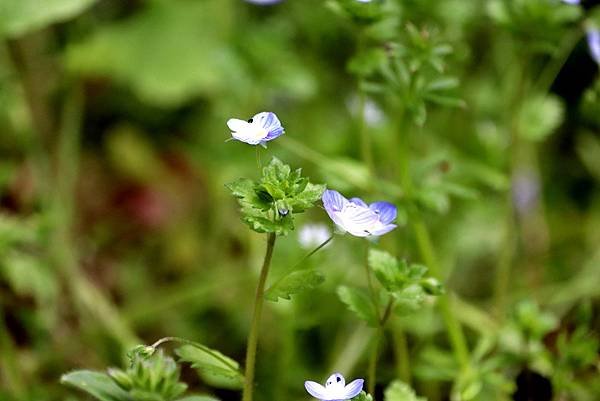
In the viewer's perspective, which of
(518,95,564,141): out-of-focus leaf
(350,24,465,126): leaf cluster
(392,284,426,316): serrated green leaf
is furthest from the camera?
(518,95,564,141): out-of-focus leaf

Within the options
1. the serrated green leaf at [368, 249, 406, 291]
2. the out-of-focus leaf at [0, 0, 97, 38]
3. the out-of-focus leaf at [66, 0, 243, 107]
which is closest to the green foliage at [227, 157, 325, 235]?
the serrated green leaf at [368, 249, 406, 291]

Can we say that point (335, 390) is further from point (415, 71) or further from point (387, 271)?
point (415, 71)

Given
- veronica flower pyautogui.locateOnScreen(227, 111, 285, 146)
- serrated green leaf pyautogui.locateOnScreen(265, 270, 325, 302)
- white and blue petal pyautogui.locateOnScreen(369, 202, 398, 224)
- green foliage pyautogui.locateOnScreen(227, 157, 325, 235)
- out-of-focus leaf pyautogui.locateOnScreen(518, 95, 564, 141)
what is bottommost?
out-of-focus leaf pyautogui.locateOnScreen(518, 95, 564, 141)

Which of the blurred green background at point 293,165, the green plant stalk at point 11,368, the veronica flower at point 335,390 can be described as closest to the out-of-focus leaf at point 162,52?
the blurred green background at point 293,165

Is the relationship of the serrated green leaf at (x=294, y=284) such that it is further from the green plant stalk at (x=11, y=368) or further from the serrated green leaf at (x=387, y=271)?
the green plant stalk at (x=11, y=368)

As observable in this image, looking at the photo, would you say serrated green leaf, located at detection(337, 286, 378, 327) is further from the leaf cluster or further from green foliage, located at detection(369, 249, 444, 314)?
the leaf cluster

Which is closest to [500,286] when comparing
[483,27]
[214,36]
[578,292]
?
[578,292]

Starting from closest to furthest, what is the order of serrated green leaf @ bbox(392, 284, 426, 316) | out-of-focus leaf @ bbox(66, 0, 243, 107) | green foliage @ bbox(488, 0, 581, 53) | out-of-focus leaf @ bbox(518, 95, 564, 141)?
serrated green leaf @ bbox(392, 284, 426, 316), green foliage @ bbox(488, 0, 581, 53), out-of-focus leaf @ bbox(518, 95, 564, 141), out-of-focus leaf @ bbox(66, 0, 243, 107)
